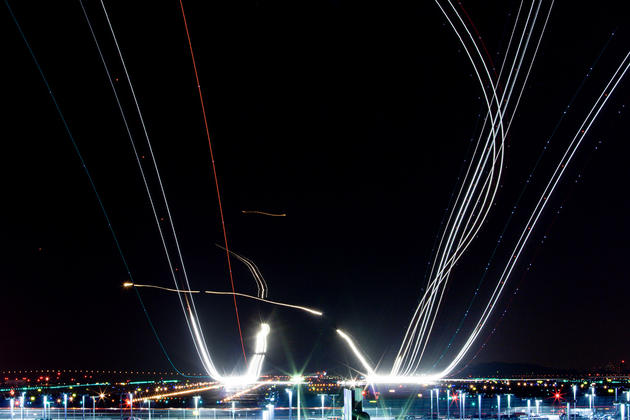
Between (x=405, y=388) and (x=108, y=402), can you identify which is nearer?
(x=108, y=402)

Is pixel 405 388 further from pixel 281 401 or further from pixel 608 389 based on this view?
pixel 608 389

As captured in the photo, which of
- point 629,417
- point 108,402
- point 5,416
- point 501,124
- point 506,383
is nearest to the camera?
point 501,124

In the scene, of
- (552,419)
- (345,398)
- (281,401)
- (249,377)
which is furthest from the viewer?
(281,401)

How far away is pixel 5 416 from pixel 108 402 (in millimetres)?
49377

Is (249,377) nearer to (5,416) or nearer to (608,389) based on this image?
(5,416)

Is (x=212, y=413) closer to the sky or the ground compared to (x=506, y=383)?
closer to the sky

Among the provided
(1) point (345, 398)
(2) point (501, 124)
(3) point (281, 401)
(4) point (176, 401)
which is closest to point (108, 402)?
(4) point (176, 401)

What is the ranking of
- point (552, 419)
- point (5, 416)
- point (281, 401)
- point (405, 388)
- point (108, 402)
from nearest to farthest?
point (552, 419) → point (5, 416) → point (281, 401) → point (108, 402) → point (405, 388)

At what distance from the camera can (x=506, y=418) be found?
39.2m

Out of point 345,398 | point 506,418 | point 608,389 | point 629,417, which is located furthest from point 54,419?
point 608,389

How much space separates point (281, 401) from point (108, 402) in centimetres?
2607

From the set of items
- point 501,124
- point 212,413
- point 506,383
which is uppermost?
point 501,124

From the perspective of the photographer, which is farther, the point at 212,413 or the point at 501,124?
the point at 212,413

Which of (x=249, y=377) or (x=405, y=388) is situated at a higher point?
(x=249, y=377)
